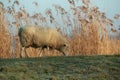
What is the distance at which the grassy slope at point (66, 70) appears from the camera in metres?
6.93

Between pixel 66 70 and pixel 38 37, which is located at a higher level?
pixel 38 37

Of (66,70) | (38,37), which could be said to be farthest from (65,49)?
(66,70)

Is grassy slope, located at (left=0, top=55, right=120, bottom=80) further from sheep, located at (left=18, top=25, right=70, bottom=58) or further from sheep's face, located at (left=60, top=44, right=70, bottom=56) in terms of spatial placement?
sheep's face, located at (left=60, top=44, right=70, bottom=56)

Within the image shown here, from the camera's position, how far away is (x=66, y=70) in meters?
7.57

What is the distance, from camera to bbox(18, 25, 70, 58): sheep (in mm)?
13617

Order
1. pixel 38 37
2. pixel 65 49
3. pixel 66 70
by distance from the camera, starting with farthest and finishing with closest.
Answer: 1. pixel 65 49
2. pixel 38 37
3. pixel 66 70

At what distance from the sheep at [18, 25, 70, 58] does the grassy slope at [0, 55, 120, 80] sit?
5.25m

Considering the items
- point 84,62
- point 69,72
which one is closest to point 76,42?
point 84,62

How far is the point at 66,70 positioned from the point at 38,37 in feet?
20.8

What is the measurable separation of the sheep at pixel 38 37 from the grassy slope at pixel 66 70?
5.25m

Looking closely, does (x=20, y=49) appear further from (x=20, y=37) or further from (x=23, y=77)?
(x=23, y=77)

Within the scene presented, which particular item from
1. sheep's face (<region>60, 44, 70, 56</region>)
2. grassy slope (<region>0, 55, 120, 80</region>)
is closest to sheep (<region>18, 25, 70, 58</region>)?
sheep's face (<region>60, 44, 70, 56</region>)

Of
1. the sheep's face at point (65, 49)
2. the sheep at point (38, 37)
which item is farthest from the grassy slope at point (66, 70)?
the sheep's face at point (65, 49)

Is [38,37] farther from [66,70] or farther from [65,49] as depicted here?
[66,70]
